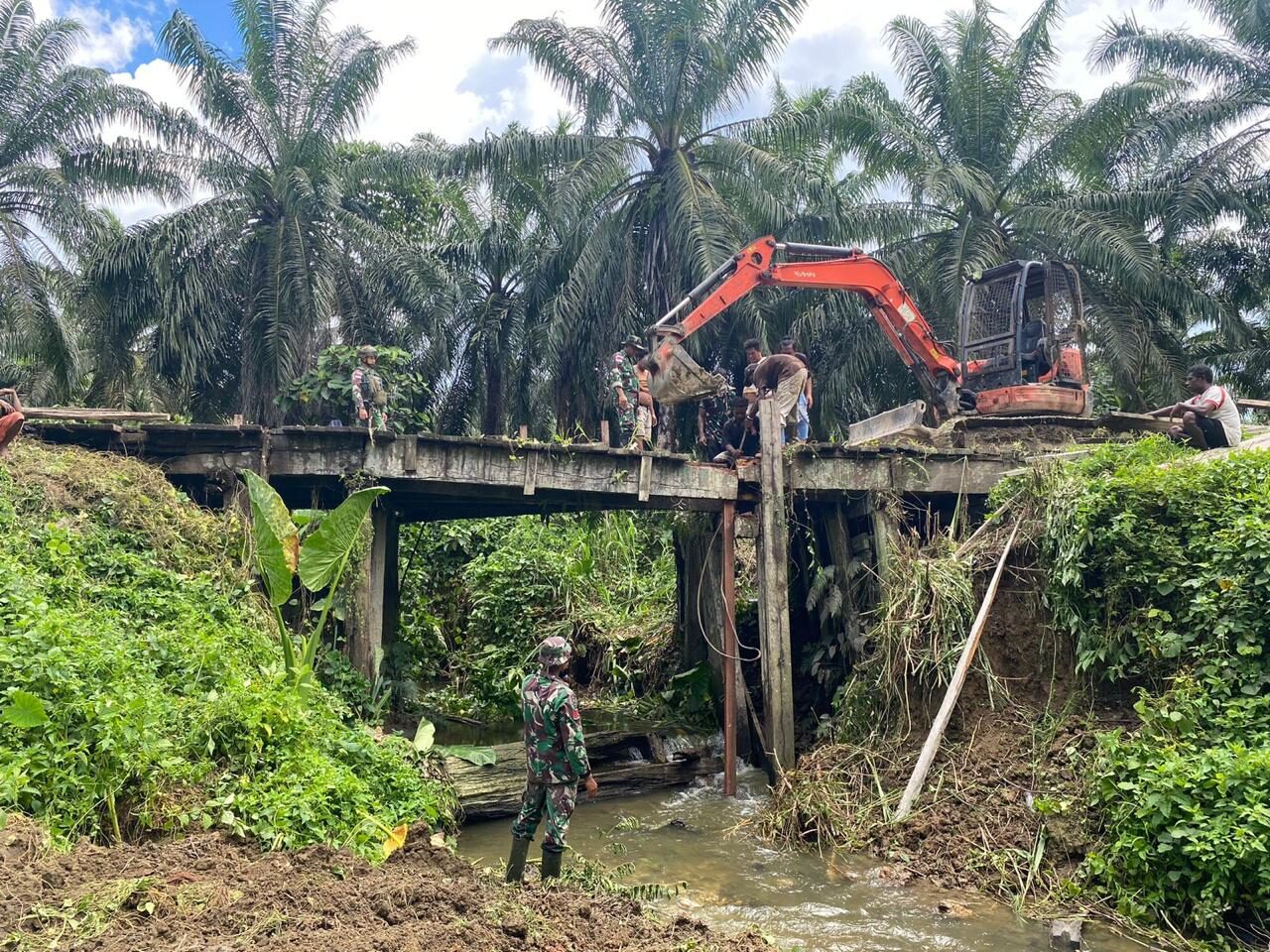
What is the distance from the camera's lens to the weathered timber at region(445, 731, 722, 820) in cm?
970

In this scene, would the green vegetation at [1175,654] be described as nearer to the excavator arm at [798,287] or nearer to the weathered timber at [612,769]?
the excavator arm at [798,287]

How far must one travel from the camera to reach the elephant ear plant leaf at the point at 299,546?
8.45 m

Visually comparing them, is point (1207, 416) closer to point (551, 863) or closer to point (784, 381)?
point (784, 381)

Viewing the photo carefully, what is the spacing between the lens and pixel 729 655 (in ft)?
36.4

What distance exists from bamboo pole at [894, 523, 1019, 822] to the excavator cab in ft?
11.9

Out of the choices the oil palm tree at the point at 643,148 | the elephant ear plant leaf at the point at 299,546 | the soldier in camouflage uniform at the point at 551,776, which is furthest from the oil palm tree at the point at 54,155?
the soldier in camouflage uniform at the point at 551,776

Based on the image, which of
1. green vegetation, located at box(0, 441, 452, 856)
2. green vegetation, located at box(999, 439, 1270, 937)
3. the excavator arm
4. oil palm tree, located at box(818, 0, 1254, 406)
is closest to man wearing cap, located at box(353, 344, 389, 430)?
green vegetation, located at box(0, 441, 452, 856)

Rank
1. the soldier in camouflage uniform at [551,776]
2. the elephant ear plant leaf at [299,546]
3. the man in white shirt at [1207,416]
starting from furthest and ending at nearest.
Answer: the man in white shirt at [1207,416] < the elephant ear plant leaf at [299,546] < the soldier in camouflage uniform at [551,776]

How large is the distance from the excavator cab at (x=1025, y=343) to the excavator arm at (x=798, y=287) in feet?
1.32

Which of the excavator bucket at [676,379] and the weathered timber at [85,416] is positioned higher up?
the excavator bucket at [676,379]

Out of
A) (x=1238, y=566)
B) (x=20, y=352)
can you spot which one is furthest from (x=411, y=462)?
(x=20, y=352)

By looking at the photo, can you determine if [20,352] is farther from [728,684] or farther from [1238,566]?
[1238,566]

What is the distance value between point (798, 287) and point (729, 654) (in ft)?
15.9

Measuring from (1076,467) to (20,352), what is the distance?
2127cm
